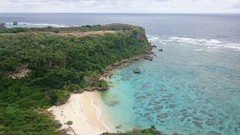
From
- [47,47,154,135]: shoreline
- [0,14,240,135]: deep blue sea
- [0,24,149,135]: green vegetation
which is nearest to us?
[47,47,154,135]: shoreline

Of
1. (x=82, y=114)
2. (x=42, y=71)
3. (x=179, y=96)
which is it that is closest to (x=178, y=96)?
(x=179, y=96)

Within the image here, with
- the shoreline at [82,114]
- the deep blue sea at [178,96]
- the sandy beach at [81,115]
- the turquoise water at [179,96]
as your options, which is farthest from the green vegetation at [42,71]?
the turquoise water at [179,96]

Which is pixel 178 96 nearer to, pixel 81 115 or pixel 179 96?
pixel 179 96

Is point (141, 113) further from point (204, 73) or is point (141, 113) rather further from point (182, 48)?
point (182, 48)

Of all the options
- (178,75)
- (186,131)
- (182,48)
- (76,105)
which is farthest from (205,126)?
(182,48)

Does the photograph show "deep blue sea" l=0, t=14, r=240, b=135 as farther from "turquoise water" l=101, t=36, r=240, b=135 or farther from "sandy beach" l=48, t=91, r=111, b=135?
"sandy beach" l=48, t=91, r=111, b=135

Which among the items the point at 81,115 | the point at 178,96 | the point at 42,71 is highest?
the point at 42,71

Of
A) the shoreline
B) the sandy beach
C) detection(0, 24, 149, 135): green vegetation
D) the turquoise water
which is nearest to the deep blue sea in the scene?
the turquoise water
